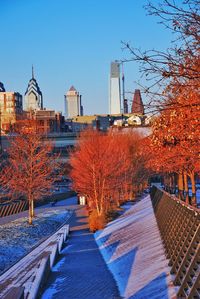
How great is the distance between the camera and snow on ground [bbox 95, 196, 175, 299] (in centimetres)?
1370

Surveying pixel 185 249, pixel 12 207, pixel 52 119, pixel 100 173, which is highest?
pixel 52 119

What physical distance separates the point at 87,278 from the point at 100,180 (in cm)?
2765

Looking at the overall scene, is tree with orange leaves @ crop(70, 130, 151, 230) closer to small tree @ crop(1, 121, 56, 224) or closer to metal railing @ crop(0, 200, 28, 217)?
small tree @ crop(1, 121, 56, 224)

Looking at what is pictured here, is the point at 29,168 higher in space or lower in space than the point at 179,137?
lower

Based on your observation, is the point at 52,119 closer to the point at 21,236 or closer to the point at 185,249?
the point at 21,236

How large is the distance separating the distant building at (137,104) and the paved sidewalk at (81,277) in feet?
20.6

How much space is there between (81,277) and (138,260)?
1.97m

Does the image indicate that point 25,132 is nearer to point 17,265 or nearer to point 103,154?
point 103,154

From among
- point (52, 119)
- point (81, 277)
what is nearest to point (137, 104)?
point (81, 277)

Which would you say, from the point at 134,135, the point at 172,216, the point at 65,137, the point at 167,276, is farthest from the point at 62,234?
the point at 65,137

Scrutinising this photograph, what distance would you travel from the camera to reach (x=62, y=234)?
30484 millimetres

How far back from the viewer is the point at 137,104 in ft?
32.4

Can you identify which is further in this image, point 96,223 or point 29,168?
point 29,168

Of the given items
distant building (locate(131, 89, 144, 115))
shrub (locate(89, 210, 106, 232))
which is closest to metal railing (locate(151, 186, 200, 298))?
distant building (locate(131, 89, 144, 115))
